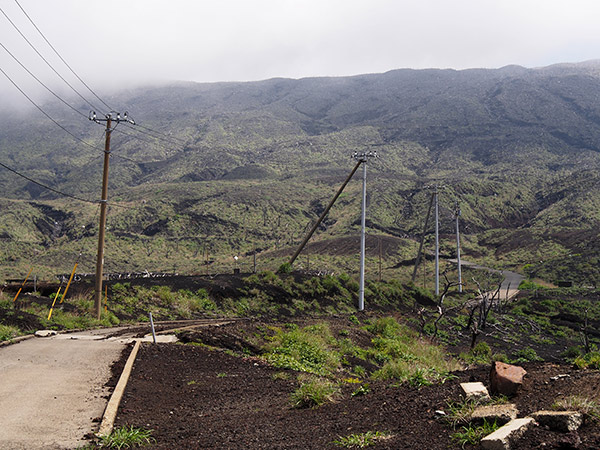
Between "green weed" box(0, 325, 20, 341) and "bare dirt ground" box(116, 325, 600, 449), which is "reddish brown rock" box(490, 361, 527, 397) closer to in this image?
"bare dirt ground" box(116, 325, 600, 449)

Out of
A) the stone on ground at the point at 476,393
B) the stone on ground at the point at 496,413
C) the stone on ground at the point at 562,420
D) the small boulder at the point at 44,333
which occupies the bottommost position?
the small boulder at the point at 44,333

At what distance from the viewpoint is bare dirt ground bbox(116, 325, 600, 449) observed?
6.73 meters

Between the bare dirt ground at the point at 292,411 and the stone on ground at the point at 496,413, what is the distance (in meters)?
0.18

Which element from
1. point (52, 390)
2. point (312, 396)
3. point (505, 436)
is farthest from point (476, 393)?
point (52, 390)

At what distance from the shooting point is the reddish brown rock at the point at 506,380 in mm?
7695

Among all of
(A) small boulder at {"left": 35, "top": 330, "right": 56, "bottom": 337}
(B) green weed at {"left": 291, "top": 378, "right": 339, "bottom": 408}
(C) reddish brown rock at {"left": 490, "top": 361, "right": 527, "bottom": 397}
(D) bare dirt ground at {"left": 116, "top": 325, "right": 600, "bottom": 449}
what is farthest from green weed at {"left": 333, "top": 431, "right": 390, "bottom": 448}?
(A) small boulder at {"left": 35, "top": 330, "right": 56, "bottom": 337}

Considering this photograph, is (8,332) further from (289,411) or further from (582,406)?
(582,406)

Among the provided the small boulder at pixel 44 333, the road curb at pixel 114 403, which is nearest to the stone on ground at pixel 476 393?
the road curb at pixel 114 403

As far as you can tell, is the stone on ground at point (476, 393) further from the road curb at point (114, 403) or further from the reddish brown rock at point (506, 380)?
the road curb at point (114, 403)

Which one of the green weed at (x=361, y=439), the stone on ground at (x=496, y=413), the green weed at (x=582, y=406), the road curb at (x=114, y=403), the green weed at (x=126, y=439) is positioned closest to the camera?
the green weed at (x=582, y=406)

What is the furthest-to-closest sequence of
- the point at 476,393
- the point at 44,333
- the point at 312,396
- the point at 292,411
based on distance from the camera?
1. the point at 44,333
2. the point at 312,396
3. the point at 292,411
4. the point at 476,393

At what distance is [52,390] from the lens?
10555mm

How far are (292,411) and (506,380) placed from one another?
3.55 meters

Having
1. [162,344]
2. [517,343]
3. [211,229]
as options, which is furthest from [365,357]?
[211,229]
